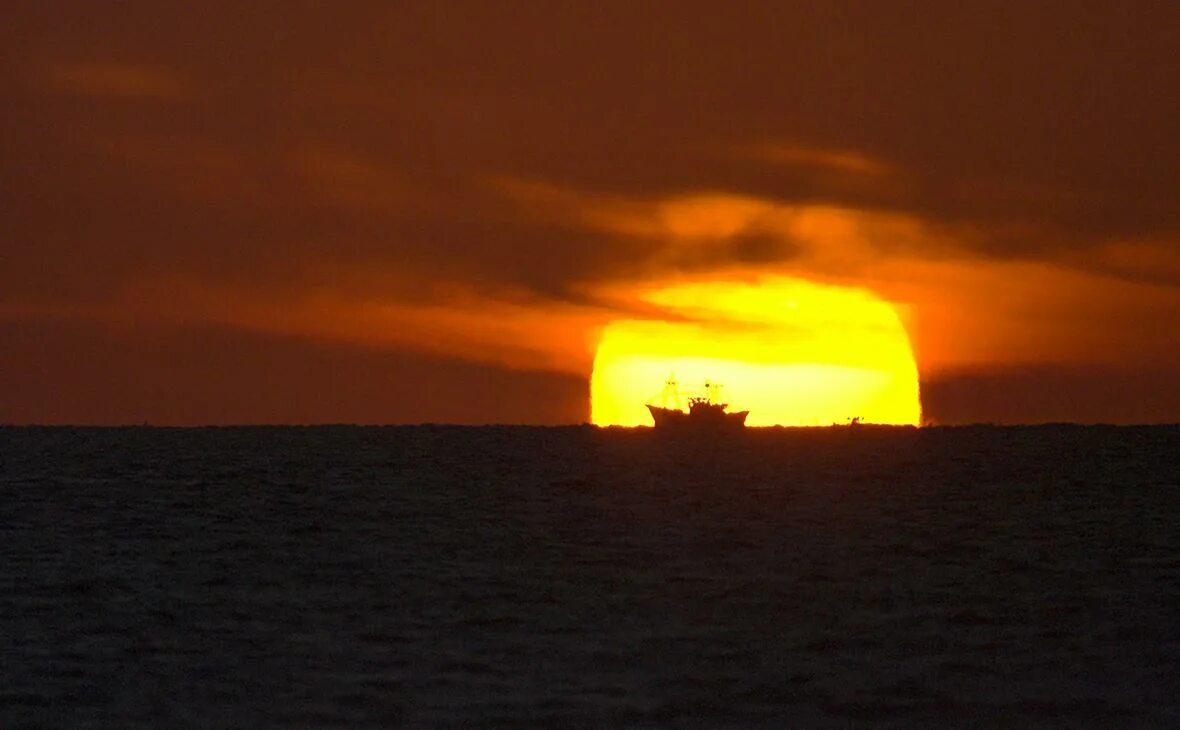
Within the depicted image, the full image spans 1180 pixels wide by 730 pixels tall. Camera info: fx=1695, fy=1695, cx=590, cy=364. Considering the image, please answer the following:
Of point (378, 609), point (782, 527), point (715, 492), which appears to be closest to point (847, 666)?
point (378, 609)

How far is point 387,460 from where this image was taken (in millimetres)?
146500

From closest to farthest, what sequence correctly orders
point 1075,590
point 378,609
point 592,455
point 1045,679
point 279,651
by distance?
point 1045,679 < point 279,651 < point 378,609 < point 1075,590 < point 592,455

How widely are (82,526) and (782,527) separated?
26.6m

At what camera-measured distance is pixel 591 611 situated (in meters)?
A: 38.3

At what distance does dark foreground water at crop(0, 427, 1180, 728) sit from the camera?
27.4m

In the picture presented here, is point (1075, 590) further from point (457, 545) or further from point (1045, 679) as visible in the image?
point (457, 545)

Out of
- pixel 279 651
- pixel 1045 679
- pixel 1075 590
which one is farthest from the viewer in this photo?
pixel 1075 590

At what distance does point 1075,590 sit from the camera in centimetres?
4247

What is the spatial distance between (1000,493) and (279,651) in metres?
62.8

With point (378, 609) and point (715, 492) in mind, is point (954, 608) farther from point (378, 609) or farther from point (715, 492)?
point (715, 492)

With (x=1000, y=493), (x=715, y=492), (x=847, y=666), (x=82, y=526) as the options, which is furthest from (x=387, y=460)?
(x=847, y=666)

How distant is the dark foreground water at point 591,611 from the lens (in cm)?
2742

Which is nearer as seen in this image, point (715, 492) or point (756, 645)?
point (756, 645)

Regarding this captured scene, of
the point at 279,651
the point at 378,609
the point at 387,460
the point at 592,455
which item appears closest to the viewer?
the point at 279,651
